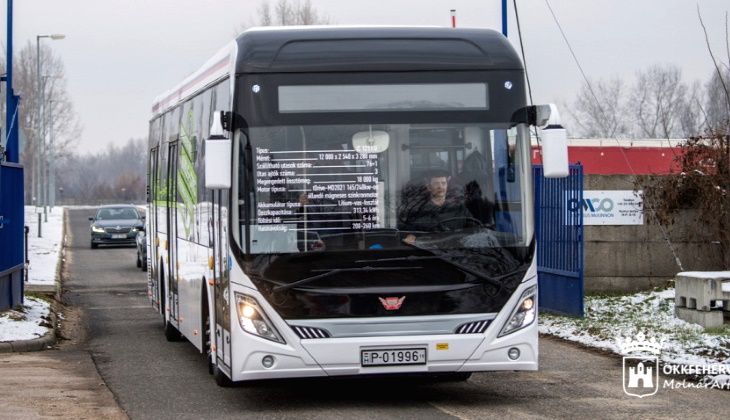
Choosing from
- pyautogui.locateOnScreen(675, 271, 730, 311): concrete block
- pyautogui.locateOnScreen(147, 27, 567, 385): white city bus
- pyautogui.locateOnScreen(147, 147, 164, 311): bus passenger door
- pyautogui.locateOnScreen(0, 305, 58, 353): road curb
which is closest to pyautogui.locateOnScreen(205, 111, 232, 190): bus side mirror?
pyautogui.locateOnScreen(147, 27, 567, 385): white city bus

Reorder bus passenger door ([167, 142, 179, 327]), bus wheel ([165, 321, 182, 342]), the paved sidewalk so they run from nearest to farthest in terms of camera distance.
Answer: the paved sidewalk < bus passenger door ([167, 142, 179, 327]) < bus wheel ([165, 321, 182, 342])

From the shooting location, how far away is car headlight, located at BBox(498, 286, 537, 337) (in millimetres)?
10414

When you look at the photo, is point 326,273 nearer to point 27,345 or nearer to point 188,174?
point 188,174

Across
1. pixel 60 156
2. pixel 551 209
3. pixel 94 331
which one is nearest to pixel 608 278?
pixel 551 209

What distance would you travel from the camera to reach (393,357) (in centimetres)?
1020

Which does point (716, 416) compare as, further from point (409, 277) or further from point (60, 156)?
point (60, 156)

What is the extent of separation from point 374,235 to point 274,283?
2.82ft

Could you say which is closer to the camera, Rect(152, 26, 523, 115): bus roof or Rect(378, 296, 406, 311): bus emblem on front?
Rect(378, 296, 406, 311): bus emblem on front

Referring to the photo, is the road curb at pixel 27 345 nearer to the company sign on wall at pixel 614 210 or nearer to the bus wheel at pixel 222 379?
the bus wheel at pixel 222 379

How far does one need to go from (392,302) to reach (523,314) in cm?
108

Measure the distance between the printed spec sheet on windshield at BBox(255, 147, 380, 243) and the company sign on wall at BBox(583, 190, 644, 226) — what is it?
11.2m

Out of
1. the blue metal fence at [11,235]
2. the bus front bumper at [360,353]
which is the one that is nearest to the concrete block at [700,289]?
the bus front bumper at [360,353]

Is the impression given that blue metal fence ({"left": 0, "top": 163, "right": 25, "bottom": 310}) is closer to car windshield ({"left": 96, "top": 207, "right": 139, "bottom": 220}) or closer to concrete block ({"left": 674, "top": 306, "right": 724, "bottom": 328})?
concrete block ({"left": 674, "top": 306, "right": 724, "bottom": 328})

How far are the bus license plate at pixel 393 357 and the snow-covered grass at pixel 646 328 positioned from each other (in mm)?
3211
